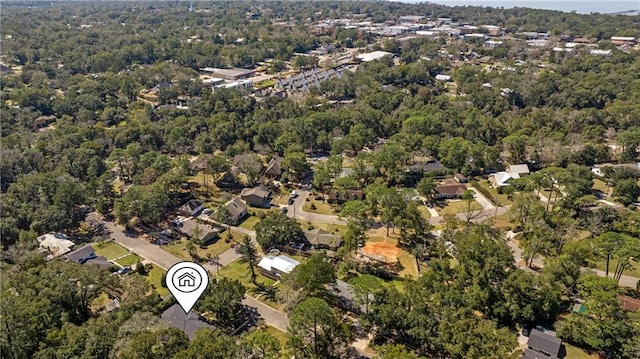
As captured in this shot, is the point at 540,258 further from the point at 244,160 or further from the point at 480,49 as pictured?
the point at 480,49

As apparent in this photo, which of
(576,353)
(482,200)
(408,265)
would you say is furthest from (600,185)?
Result: (576,353)

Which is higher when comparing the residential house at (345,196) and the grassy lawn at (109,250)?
the residential house at (345,196)

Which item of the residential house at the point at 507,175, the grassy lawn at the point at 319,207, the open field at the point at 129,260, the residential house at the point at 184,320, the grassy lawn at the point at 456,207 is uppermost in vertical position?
the residential house at the point at 507,175

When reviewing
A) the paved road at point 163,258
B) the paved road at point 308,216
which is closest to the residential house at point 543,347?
the paved road at point 163,258

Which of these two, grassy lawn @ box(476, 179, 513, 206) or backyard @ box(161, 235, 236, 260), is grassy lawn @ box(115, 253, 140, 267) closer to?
backyard @ box(161, 235, 236, 260)

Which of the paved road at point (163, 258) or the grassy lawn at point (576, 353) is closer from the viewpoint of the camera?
the grassy lawn at point (576, 353)

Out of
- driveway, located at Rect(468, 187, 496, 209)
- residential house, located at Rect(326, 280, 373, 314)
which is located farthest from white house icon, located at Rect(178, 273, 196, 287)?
driveway, located at Rect(468, 187, 496, 209)

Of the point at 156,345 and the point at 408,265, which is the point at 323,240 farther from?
the point at 156,345

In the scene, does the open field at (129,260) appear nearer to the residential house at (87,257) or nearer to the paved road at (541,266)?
the residential house at (87,257)
